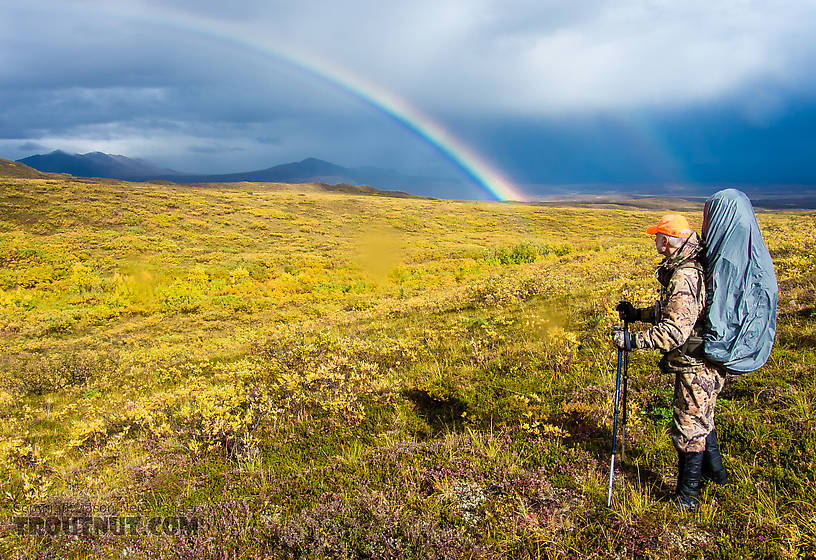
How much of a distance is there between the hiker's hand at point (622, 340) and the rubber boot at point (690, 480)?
1126 mm

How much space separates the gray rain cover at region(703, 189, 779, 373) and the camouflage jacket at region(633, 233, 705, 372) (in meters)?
0.15

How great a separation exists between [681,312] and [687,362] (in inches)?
20.0

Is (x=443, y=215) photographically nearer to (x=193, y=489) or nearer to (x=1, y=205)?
(x=1, y=205)

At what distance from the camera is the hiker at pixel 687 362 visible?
3.83 metres

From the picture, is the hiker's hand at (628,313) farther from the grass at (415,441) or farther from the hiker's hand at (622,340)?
the grass at (415,441)

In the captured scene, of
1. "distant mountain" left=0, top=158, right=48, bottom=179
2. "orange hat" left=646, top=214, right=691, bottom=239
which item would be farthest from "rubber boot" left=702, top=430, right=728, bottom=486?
"distant mountain" left=0, top=158, right=48, bottom=179

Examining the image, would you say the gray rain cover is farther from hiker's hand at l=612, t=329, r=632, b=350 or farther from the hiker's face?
hiker's hand at l=612, t=329, r=632, b=350

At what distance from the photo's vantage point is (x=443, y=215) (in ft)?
202

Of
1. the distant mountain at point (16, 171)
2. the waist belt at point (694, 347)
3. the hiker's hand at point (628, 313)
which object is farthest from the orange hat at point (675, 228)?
the distant mountain at point (16, 171)

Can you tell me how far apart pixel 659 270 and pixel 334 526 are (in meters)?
4.20

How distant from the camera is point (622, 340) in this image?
4113mm

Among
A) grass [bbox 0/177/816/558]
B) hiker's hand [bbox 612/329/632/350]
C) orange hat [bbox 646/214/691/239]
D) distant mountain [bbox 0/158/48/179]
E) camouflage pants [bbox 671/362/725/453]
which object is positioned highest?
distant mountain [bbox 0/158/48/179]

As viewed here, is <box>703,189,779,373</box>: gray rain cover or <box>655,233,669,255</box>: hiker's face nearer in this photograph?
<box>703,189,779,373</box>: gray rain cover

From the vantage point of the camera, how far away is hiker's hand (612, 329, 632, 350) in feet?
13.4
